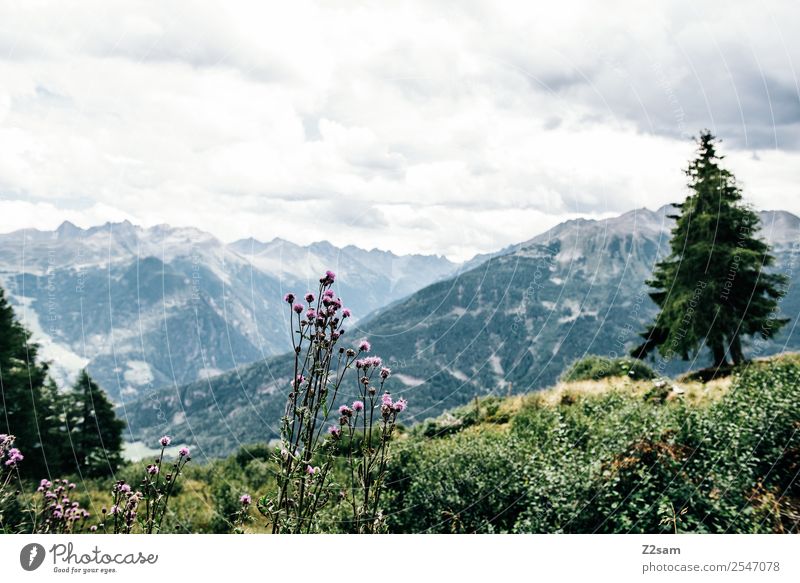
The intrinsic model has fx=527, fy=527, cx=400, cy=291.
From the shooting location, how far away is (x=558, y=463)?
6996mm

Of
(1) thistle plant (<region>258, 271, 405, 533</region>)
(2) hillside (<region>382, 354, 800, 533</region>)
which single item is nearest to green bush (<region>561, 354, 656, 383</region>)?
(2) hillside (<region>382, 354, 800, 533</region>)

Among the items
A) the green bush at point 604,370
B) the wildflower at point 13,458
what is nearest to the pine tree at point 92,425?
the green bush at point 604,370

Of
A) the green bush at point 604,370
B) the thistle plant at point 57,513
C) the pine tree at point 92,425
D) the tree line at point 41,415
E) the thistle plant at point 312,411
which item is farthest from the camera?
the pine tree at point 92,425

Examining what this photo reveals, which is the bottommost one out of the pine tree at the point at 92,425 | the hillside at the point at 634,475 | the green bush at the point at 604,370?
the pine tree at the point at 92,425

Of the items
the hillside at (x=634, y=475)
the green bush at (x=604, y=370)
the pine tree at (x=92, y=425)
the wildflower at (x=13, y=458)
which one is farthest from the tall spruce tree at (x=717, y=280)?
the pine tree at (x=92, y=425)

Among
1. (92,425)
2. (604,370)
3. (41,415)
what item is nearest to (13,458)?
(604,370)

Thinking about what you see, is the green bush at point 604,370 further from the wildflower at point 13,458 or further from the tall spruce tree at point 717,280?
the wildflower at point 13,458

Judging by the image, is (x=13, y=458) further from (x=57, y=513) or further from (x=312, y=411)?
(x=312, y=411)

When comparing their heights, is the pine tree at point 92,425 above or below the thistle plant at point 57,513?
below

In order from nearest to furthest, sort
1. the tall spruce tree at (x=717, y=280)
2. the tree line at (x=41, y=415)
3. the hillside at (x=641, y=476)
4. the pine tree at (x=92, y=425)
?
1. the hillside at (x=641, y=476)
2. the tree line at (x=41, y=415)
3. the tall spruce tree at (x=717, y=280)
4. the pine tree at (x=92, y=425)

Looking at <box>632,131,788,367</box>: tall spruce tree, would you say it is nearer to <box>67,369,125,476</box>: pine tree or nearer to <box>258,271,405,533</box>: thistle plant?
<box>258,271,405,533</box>: thistle plant

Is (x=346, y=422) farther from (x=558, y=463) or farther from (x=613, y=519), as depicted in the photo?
(x=558, y=463)

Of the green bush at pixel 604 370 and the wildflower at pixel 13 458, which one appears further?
the green bush at pixel 604 370

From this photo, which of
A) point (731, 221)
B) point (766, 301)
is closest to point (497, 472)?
point (731, 221)
